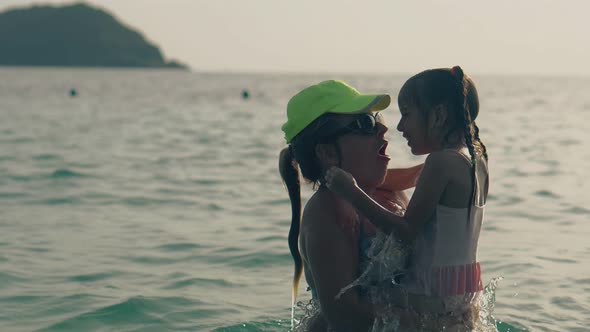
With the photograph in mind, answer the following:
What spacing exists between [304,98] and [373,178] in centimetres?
50

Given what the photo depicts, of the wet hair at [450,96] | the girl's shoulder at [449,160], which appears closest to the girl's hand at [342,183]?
the girl's shoulder at [449,160]

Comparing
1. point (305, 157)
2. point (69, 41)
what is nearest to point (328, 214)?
point (305, 157)

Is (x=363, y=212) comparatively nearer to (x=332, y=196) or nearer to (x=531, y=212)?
(x=332, y=196)

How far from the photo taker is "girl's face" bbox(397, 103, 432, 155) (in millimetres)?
4055

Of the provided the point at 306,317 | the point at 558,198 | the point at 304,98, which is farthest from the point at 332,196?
the point at 558,198

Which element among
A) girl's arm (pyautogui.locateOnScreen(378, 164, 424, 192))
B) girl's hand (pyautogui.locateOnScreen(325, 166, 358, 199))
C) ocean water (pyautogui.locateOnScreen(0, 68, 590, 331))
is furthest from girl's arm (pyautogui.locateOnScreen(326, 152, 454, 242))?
ocean water (pyautogui.locateOnScreen(0, 68, 590, 331))

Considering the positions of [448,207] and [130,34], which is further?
[130,34]

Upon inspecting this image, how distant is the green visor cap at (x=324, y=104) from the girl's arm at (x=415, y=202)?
0.28m

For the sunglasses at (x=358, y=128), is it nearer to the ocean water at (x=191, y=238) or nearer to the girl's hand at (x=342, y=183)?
the girl's hand at (x=342, y=183)

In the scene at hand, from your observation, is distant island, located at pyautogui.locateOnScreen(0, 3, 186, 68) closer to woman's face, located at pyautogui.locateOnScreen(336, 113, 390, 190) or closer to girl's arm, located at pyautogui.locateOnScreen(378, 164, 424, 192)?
girl's arm, located at pyautogui.locateOnScreen(378, 164, 424, 192)

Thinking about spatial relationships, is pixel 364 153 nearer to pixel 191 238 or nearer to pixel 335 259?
pixel 335 259

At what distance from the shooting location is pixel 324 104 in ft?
13.1

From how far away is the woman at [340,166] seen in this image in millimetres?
3852

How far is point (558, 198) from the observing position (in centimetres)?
1169
